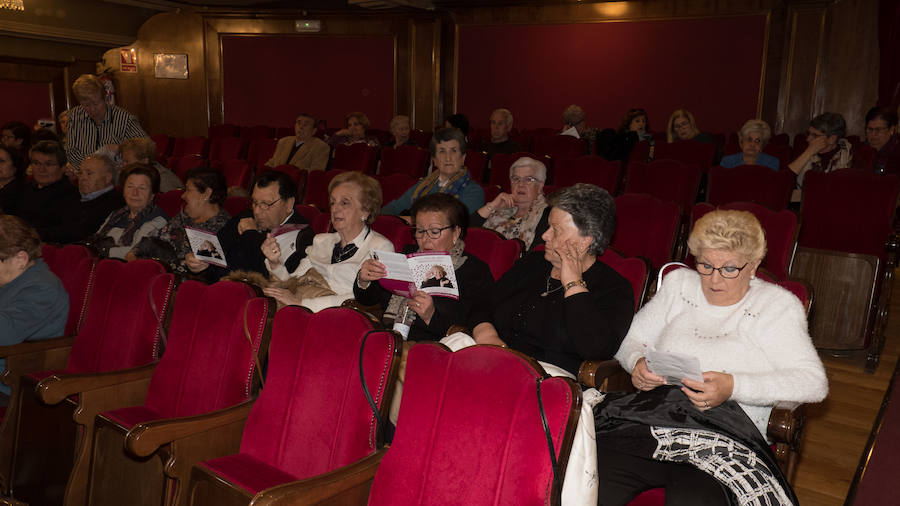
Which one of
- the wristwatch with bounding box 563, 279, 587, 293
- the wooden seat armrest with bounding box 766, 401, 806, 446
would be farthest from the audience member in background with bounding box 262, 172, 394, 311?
the wooden seat armrest with bounding box 766, 401, 806, 446

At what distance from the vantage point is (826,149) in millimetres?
4375

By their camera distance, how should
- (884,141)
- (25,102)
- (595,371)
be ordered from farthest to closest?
(25,102), (884,141), (595,371)

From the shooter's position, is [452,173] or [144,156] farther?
[144,156]

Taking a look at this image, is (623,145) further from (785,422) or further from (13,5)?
(13,5)

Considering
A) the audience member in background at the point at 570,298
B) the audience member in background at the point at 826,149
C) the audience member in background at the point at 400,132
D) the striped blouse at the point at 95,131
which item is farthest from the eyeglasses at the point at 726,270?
the striped blouse at the point at 95,131

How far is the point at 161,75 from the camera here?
36.9ft

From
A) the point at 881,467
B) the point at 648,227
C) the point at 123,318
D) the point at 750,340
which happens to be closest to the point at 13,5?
the point at 123,318

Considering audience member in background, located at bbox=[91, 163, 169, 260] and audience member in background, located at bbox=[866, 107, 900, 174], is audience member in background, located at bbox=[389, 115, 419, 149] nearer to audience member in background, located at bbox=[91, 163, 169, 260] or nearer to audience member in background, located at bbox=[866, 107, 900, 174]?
audience member in background, located at bbox=[91, 163, 169, 260]

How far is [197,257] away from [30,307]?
2.11 feet

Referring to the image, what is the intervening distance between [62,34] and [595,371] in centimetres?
1089

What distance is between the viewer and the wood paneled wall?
297 inches

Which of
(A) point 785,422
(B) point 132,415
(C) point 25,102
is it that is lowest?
(B) point 132,415

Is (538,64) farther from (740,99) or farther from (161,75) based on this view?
(161,75)

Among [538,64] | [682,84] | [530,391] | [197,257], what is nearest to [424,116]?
[538,64]
